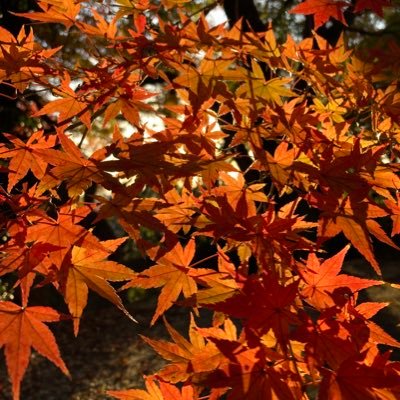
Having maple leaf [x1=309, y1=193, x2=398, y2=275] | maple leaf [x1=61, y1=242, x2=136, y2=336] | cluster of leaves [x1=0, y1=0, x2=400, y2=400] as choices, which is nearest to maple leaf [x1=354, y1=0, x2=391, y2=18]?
cluster of leaves [x1=0, y1=0, x2=400, y2=400]

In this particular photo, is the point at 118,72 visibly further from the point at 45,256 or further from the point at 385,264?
the point at 385,264

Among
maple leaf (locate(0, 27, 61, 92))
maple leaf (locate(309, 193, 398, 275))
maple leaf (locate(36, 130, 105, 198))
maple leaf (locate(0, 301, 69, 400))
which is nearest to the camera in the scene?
maple leaf (locate(0, 301, 69, 400))

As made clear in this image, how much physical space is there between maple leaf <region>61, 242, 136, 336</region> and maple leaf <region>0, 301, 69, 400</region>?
0.32ft

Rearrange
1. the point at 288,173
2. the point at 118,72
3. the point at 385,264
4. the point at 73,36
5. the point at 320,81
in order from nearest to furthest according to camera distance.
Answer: the point at 288,173 < the point at 118,72 < the point at 320,81 < the point at 385,264 < the point at 73,36

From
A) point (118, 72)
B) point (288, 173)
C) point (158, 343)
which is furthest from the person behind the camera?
point (118, 72)

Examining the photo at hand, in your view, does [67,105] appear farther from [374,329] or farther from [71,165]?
[374,329]

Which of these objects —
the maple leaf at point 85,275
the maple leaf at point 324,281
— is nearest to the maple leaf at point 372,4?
the maple leaf at point 324,281

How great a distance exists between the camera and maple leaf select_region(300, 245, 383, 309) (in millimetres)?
1133

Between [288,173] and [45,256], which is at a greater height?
[45,256]

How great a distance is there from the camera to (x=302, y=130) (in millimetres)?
1484

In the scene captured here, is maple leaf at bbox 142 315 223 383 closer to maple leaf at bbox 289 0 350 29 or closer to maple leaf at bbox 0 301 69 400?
maple leaf at bbox 0 301 69 400

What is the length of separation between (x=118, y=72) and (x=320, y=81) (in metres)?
0.63

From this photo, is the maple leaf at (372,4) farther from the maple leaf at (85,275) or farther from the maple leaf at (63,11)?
the maple leaf at (85,275)

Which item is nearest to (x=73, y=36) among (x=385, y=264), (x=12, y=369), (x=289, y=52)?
(x=385, y=264)
